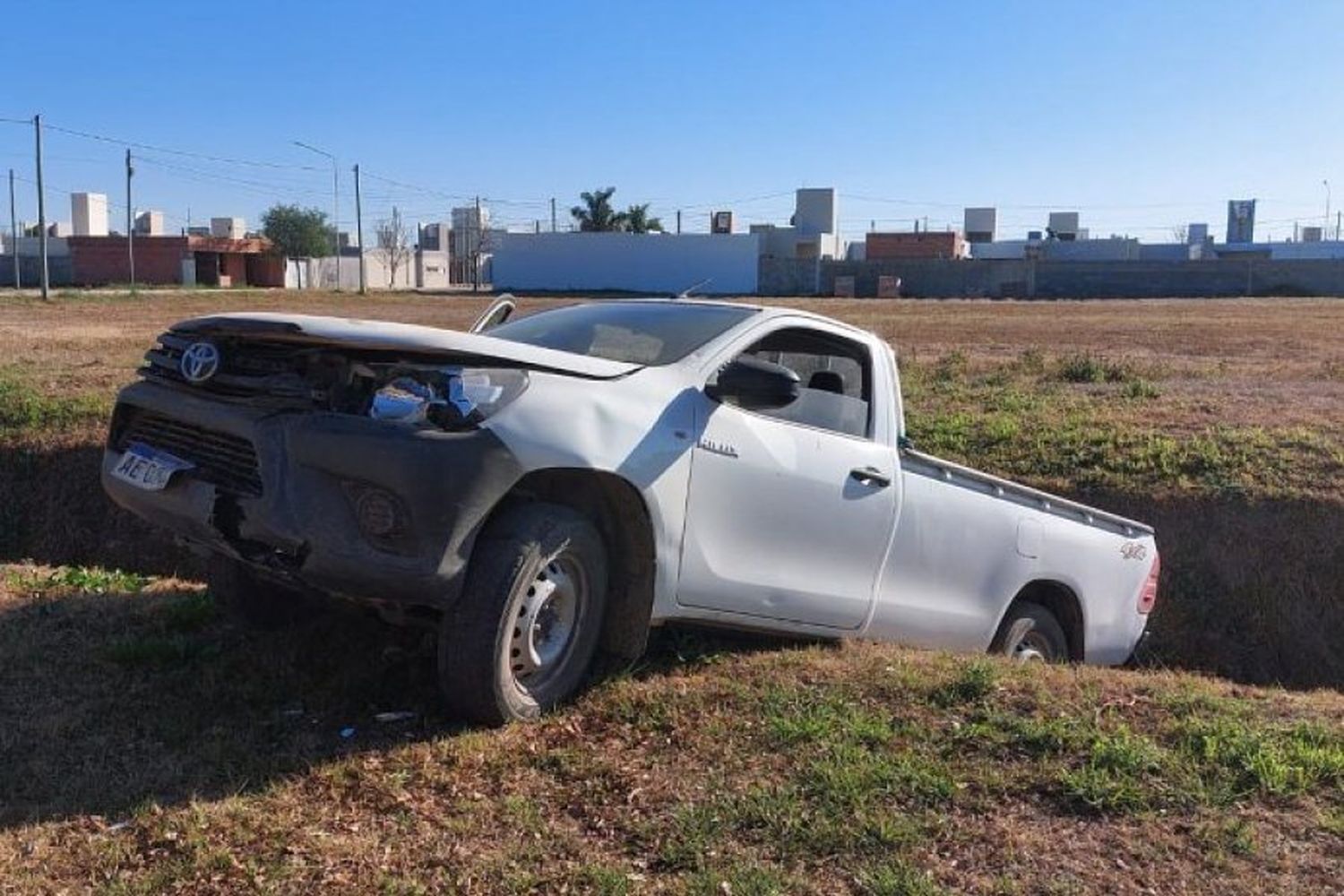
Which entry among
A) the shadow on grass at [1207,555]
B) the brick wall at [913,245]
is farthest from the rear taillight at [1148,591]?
the brick wall at [913,245]

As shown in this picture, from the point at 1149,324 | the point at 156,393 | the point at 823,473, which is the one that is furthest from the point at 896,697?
the point at 1149,324

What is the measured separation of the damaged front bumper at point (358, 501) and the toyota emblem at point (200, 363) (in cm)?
36

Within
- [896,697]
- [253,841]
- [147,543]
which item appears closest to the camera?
[253,841]

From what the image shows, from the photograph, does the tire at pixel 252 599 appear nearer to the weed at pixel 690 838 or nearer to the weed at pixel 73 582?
the weed at pixel 73 582

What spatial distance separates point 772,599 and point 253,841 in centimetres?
224

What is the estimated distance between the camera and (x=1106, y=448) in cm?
1197

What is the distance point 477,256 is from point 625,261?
18.3 meters

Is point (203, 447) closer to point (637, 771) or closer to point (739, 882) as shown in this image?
point (637, 771)

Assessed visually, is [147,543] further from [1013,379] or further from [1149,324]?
[1149,324]

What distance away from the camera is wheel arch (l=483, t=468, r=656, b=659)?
4305mm

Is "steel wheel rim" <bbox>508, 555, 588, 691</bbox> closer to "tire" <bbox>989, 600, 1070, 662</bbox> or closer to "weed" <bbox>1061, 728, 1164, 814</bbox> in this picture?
"weed" <bbox>1061, 728, 1164, 814</bbox>

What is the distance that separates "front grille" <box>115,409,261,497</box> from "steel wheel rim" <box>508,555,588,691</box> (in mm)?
968

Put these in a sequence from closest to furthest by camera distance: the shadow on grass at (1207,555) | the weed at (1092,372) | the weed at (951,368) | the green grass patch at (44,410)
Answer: the shadow on grass at (1207,555) → the green grass patch at (44,410) → the weed at (1092,372) → the weed at (951,368)

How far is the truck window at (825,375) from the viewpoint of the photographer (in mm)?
5438
